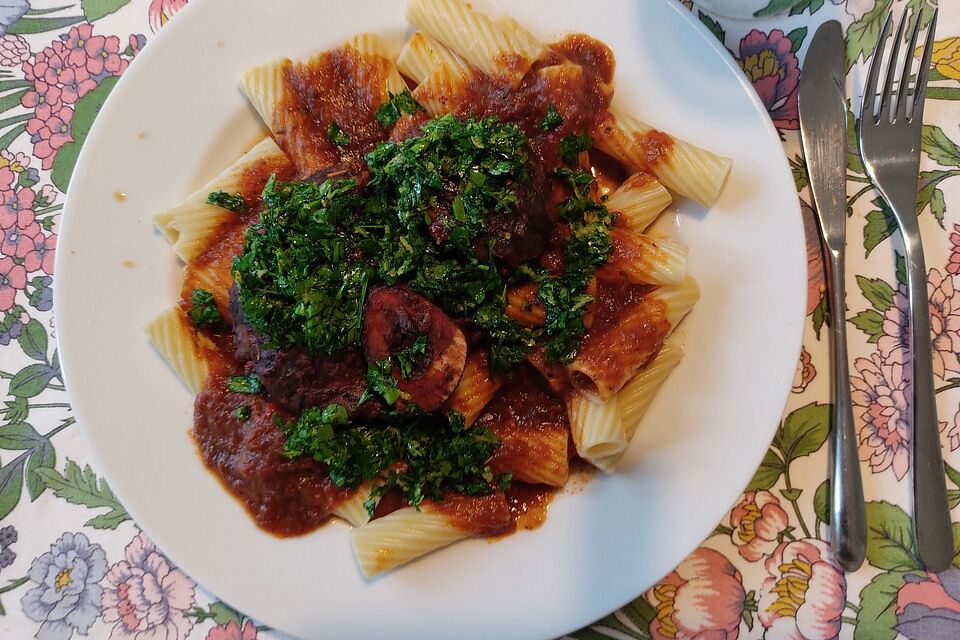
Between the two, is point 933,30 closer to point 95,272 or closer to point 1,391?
point 95,272

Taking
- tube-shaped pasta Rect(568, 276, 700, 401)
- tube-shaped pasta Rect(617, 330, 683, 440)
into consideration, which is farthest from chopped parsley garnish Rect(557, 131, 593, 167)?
tube-shaped pasta Rect(617, 330, 683, 440)

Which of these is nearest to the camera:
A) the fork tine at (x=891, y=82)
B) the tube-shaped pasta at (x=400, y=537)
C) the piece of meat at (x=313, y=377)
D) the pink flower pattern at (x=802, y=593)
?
the tube-shaped pasta at (x=400, y=537)

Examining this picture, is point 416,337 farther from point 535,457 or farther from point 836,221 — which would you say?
point 836,221

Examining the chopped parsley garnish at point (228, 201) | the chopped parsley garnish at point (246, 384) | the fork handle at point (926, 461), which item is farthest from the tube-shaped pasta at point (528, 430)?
the fork handle at point (926, 461)

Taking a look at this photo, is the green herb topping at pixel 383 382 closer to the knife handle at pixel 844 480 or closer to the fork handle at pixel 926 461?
the knife handle at pixel 844 480

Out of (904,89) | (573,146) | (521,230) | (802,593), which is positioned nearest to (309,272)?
(521,230)

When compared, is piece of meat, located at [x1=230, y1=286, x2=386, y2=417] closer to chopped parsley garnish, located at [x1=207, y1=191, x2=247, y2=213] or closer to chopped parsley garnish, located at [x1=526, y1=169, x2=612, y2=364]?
chopped parsley garnish, located at [x1=207, y1=191, x2=247, y2=213]

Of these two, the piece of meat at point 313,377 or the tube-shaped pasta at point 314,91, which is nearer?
the piece of meat at point 313,377
